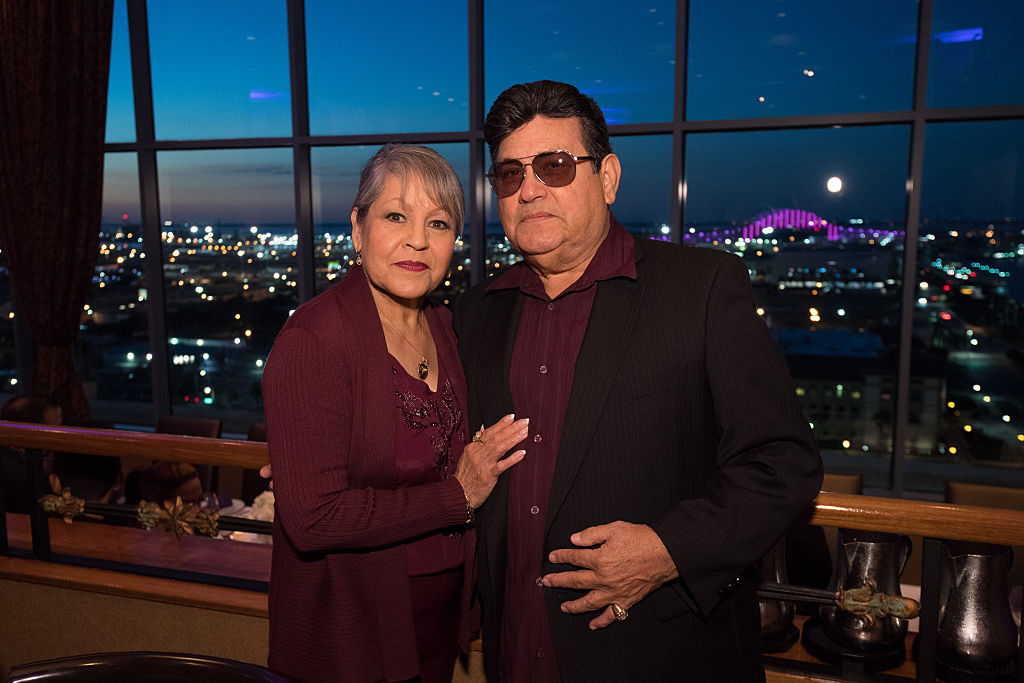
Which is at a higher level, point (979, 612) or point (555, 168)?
point (555, 168)

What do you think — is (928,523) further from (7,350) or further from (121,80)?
(7,350)

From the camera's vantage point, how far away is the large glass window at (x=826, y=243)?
4551 mm

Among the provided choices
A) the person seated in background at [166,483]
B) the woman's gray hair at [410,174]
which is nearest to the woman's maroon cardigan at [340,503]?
the woman's gray hair at [410,174]

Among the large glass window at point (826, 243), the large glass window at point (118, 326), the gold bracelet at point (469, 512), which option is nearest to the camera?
→ the gold bracelet at point (469, 512)

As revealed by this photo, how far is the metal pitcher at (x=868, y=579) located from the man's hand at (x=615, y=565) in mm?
611

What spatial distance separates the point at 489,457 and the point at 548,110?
75cm

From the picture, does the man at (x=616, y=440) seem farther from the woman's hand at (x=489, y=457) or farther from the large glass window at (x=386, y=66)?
the large glass window at (x=386, y=66)

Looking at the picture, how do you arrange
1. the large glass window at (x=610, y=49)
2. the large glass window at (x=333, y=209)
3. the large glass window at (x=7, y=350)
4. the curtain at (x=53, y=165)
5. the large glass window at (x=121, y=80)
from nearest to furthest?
the large glass window at (x=610, y=49) → the large glass window at (x=333, y=209) → the curtain at (x=53, y=165) → the large glass window at (x=121, y=80) → the large glass window at (x=7, y=350)

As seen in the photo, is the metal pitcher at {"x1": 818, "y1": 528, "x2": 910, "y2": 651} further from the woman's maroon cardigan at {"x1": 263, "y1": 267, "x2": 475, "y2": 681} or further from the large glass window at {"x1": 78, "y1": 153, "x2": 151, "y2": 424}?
the large glass window at {"x1": 78, "y1": 153, "x2": 151, "y2": 424}

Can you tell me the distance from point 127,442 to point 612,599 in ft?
4.90

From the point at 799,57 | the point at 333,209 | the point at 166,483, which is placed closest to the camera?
the point at 166,483

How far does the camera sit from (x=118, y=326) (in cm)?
633

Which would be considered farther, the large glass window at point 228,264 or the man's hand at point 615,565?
the large glass window at point 228,264

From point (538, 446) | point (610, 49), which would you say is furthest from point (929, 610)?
point (610, 49)
